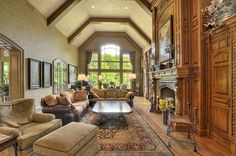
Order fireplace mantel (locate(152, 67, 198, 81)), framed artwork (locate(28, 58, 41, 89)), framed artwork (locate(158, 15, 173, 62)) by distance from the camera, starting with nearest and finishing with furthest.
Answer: fireplace mantel (locate(152, 67, 198, 81)) < framed artwork (locate(158, 15, 173, 62)) < framed artwork (locate(28, 58, 41, 89))

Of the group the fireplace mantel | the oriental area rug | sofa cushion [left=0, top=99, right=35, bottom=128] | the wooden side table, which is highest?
the fireplace mantel

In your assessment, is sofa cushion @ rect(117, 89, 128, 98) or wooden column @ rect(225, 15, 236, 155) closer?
wooden column @ rect(225, 15, 236, 155)

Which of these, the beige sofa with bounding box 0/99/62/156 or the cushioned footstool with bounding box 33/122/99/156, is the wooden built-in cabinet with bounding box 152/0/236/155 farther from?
the beige sofa with bounding box 0/99/62/156

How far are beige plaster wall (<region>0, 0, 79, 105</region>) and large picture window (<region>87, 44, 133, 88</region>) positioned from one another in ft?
14.7

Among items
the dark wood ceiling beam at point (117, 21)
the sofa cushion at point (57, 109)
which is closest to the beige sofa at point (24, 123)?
the sofa cushion at point (57, 109)

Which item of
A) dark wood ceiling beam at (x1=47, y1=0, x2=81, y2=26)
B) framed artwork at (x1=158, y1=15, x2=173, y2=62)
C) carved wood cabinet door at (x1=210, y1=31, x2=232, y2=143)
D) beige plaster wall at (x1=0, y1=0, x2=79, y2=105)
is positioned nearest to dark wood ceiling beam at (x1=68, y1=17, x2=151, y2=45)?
beige plaster wall at (x1=0, y1=0, x2=79, y2=105)

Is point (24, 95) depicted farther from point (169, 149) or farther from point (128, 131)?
point (169, 149)

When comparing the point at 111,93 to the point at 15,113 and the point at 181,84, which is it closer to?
the point at 181,84

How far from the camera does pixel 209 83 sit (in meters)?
3.64

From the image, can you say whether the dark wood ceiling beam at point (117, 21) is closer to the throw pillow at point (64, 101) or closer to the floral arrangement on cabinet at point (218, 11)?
the throw pillow at point (64, 101)

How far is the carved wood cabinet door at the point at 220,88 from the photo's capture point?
3.06 meters

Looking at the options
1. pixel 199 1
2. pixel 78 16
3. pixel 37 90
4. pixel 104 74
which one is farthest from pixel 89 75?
pixel 199 1

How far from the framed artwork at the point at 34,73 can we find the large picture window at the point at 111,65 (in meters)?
6.56

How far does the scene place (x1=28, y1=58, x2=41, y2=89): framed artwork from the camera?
5574mm
